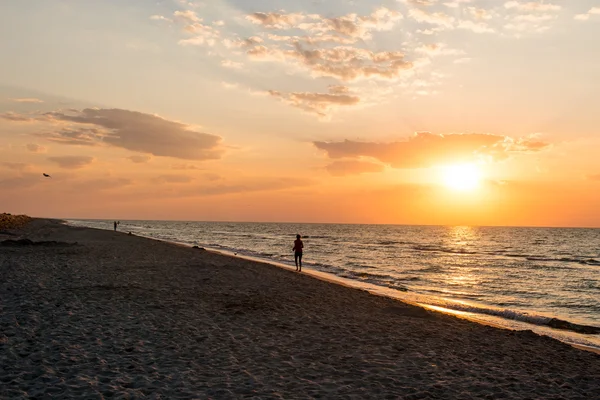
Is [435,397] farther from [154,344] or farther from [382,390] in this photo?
[154,344]

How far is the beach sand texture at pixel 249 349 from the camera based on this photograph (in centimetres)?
854

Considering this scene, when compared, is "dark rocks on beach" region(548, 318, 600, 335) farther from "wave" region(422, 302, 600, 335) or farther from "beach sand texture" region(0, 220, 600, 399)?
"beach sand texture" region(0, 220, 600, 399)

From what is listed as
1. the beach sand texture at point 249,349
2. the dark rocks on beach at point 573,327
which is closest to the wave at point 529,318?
the dark rocks on beach at point 573,327

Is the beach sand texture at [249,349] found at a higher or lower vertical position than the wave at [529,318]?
higher

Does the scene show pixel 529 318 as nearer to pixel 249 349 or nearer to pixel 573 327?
pixel 573 327

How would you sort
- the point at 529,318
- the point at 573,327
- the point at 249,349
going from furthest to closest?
the point at 529,318, the point at 573,327, the point at 249,349

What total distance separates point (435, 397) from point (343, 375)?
200 centimetres

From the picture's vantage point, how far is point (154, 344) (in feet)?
36.0

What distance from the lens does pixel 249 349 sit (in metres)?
11.1

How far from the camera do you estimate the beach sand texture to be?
854 centimetres

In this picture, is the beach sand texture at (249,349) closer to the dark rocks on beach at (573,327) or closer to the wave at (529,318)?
the wave at (529,318)

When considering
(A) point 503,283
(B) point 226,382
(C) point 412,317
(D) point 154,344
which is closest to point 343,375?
(B) point 226,382

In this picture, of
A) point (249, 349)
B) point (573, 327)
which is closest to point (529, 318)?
point (573, 327)

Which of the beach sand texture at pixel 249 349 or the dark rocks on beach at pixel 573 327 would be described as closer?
the beach sand texture at pixel 249 349
